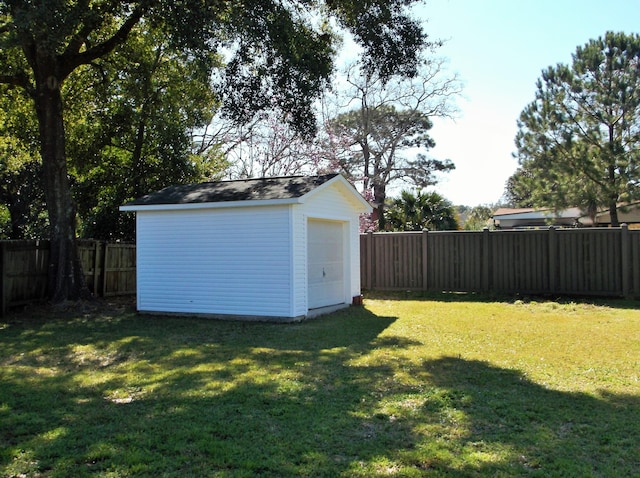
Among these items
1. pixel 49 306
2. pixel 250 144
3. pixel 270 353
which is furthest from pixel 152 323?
pixel 250 144

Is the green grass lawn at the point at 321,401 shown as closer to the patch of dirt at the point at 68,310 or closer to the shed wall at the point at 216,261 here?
the shed wall at the point at 216,261

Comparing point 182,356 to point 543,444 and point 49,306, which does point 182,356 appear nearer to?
point 543,444

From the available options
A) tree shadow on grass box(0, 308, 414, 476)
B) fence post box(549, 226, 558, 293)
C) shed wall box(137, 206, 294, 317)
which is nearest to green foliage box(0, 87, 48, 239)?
shed wall box(137, 206, 294, 317)

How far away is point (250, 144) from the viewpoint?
86.1ft

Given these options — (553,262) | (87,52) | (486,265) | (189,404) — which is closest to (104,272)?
(87,52)

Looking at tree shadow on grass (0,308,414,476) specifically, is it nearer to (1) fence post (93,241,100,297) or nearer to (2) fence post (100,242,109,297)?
(1) fence post (93,241,100,297)

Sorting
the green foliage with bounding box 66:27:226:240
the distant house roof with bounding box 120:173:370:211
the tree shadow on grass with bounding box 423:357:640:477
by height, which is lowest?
the tree shadow on grass with bounding box 423:357:640:477

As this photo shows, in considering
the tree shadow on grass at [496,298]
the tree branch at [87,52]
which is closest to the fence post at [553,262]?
the tree shadow on grass at [496,298]

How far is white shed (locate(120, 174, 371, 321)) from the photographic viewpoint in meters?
10.6

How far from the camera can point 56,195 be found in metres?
12.4

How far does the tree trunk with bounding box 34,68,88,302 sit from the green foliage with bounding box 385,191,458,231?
13741mm

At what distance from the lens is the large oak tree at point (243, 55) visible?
10805 mm

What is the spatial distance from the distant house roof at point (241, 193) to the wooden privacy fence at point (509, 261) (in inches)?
142

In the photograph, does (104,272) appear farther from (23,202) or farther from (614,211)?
(614,211)
